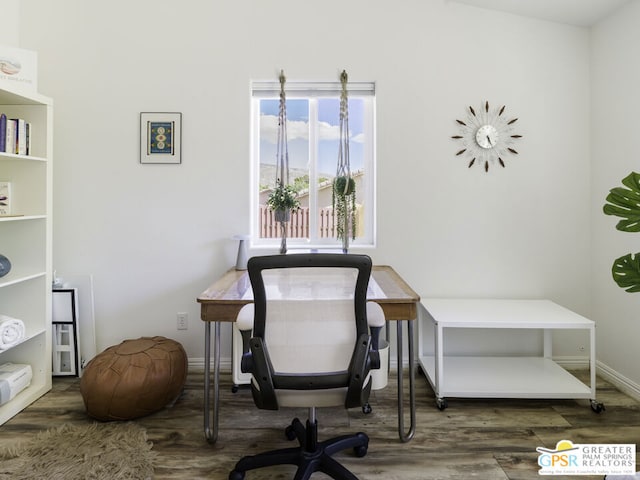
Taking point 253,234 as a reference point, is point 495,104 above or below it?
above

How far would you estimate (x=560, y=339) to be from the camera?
2637 mm

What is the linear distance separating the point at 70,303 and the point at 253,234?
1304 millimetres

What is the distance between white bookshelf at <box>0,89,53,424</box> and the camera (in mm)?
2254

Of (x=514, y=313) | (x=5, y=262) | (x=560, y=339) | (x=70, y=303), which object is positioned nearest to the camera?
(x=5, y=262)

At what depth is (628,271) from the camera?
168 centimetres

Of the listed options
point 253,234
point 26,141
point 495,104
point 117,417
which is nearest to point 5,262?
point 26,141

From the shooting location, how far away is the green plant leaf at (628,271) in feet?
5.46

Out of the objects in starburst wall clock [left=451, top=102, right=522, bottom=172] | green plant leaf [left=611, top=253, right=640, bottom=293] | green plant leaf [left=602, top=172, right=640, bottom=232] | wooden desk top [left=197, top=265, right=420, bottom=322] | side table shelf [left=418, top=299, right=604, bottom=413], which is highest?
starburst wall clock [left=451, top=102, right=522, bottom=172]

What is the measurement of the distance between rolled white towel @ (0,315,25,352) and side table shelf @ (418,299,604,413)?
241 centimetres

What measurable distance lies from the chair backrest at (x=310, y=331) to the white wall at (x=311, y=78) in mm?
1347

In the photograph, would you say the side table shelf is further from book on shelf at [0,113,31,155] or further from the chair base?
book on shelf at [0,113,31,155]

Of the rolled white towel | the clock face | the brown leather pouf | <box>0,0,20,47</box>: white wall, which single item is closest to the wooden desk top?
the brown leather pouf

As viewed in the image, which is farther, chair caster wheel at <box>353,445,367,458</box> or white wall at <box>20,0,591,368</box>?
white wall at <box>20,0,591,368</box>

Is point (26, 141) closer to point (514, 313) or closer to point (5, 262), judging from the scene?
point (5, 262)
